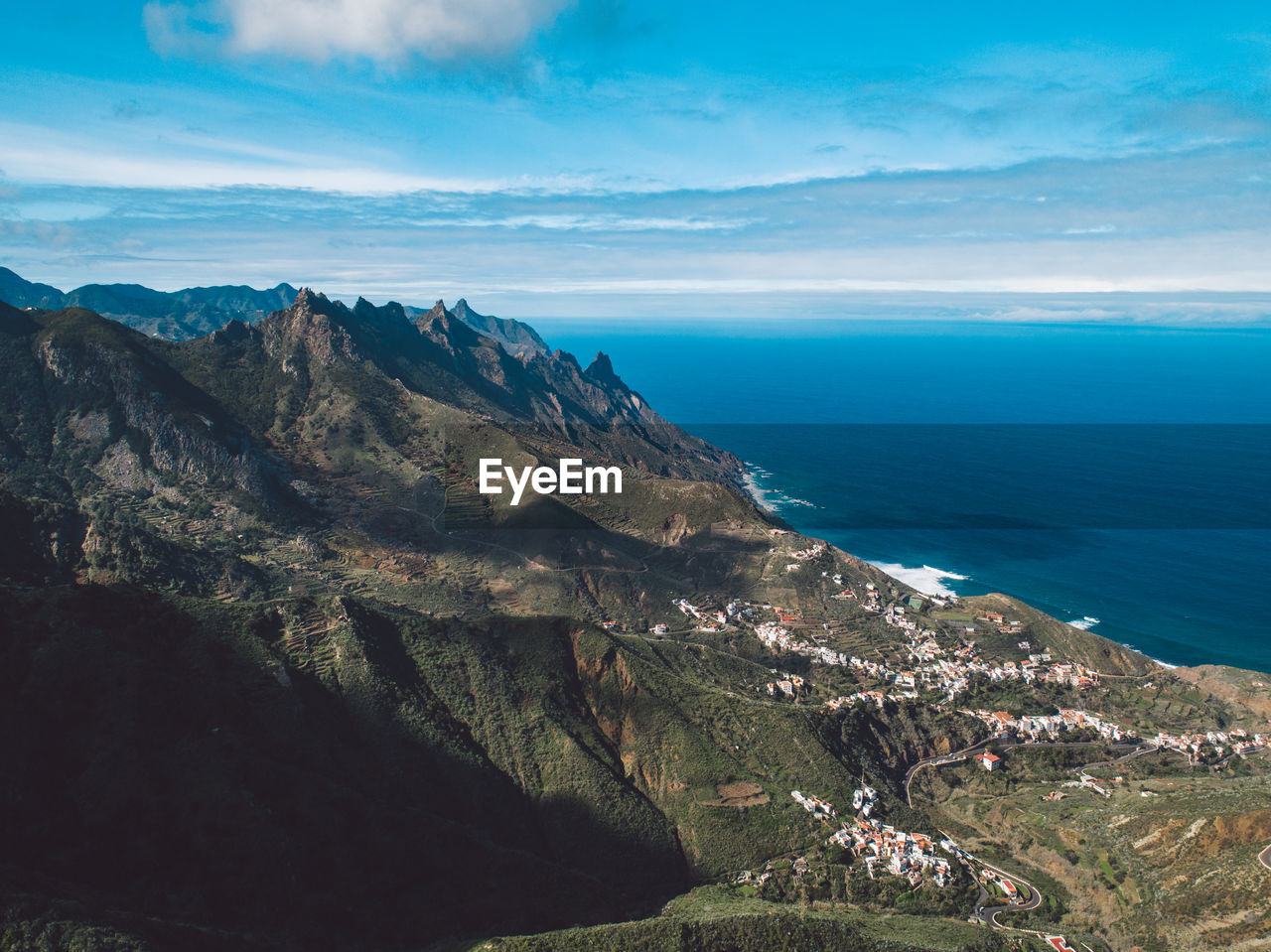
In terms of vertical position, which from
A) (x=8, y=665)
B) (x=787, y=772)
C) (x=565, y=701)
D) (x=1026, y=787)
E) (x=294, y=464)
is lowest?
(x=1026, y=787)

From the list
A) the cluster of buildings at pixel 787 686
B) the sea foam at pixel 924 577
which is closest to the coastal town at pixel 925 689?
the cluster of buildings at pixel 787 686

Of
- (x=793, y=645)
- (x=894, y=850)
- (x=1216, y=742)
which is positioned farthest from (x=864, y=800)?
(x=1216, y=742)

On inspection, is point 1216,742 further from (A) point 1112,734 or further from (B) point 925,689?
(B) point 925,689

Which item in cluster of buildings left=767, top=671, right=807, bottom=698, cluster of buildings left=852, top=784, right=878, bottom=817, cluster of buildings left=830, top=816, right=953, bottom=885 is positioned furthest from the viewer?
cluster of buildings left=767, top=671, right=807, bottom=698

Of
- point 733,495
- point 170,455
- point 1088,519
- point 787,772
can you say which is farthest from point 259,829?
point 1088,519

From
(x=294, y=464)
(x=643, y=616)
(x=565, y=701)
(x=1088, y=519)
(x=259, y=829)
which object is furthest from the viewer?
(x=1088, y=519)

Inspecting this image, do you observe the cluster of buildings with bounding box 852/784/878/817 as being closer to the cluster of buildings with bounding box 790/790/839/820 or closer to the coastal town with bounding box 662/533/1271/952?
the coastal town with bounding box 662/533/1271/952

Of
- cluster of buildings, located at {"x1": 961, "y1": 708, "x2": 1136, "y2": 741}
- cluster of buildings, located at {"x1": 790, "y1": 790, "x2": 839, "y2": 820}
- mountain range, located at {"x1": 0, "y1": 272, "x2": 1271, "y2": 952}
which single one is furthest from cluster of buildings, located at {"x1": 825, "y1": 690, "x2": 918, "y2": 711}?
cluster of buildings, located at {"x1": 790, "y1": 790, "x2": 839, "y2": 820}

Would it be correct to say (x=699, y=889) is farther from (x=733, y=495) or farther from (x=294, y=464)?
(x=294, y=464)

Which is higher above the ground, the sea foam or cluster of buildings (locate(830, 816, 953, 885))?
the sea foam

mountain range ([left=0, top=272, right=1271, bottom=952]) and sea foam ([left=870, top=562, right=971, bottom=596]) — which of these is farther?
sea foam ([left=870, top=562, right=971, bottom=596])

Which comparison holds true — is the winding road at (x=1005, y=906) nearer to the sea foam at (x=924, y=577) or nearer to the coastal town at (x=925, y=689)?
the coastal town at (x=925, y=689)
